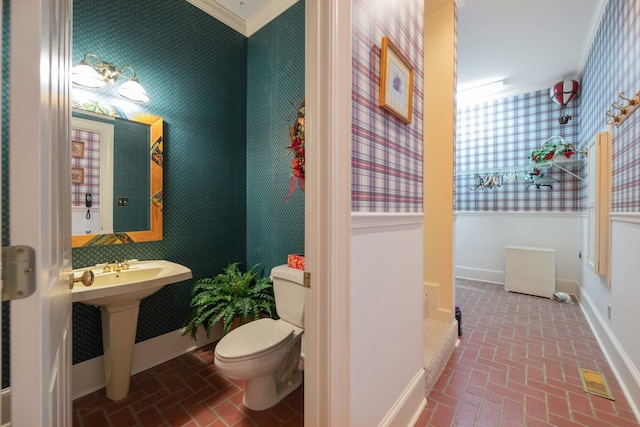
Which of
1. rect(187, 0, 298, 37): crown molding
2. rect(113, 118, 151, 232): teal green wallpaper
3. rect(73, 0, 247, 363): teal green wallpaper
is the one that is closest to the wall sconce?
rect(73, 0, 247, 363): teal green wallpaper

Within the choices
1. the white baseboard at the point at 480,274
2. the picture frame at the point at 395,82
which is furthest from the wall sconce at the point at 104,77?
the white baseboard at the point at 480,274

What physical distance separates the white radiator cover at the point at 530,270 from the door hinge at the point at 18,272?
15.2 ft

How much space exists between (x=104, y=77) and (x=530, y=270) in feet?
16.3

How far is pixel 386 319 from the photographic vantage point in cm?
132

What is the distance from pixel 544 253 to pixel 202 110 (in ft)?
14.6

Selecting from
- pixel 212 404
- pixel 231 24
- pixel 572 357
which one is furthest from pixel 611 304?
pixel 231 24

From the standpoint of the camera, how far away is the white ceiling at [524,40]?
2516mm

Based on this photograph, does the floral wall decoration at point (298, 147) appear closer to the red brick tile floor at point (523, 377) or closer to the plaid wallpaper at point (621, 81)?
the red brick tile floor at point (523, 377)

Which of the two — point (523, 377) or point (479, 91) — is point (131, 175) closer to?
point (523, 377)

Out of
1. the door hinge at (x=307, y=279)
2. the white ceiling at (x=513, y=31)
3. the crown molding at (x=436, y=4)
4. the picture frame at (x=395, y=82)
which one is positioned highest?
the white ceiling at (x=513, y=31)

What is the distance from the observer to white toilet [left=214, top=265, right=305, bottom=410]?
4.97ft

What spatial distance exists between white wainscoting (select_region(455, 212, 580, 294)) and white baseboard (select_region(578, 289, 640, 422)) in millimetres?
1079

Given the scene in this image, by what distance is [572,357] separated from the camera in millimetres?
2172

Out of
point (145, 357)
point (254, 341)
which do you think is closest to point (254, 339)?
point (254, 341)
